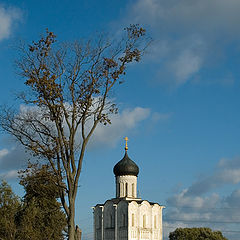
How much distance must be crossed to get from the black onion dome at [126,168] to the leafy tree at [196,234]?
1382 centimetres

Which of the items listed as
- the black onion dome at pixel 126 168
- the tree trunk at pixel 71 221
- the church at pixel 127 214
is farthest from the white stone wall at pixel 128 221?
the tree trunk at pixel 71 221

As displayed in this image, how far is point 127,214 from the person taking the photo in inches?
2426

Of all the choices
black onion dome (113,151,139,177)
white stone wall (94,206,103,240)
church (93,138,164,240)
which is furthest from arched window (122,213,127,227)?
black onion dome (113,151,139,177)

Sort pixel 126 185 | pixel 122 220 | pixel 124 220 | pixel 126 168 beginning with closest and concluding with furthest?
pixel 124 220 < pixel 122 220 < pixel 126 168 < pixel 126 185

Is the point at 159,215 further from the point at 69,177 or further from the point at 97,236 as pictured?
the point at 69,177

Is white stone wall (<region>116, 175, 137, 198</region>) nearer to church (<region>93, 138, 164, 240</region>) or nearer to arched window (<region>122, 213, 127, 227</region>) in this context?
church (<region>93, 138, 164, 240</region>)

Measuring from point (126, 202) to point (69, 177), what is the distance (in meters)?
45.9

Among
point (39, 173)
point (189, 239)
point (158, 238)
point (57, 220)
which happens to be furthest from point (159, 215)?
point (39, 173)

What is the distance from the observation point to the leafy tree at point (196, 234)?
69.8 metres

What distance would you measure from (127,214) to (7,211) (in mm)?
28824

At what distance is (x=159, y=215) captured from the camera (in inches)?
2564

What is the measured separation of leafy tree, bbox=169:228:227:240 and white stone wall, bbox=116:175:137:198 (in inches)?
475

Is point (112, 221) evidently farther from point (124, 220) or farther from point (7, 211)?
point (7, 211)

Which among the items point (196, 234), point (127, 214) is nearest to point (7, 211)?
point (127, 214)
